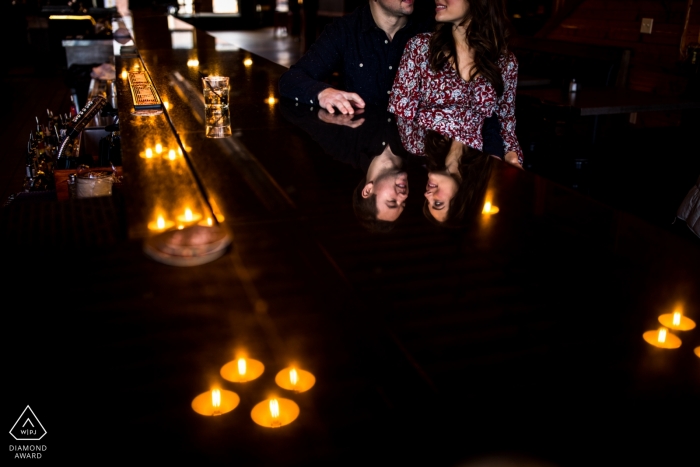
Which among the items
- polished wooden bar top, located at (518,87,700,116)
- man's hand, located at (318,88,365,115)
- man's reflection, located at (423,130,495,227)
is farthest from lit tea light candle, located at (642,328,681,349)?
polished wooden bar top, located at (518,87,700,116)

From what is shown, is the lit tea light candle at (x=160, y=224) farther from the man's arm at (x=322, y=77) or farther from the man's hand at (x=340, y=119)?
the man's arm at (x=322, y=77)

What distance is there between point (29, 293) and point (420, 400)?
1.56 ft

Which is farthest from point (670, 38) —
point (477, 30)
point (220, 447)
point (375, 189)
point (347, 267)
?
point (220, 447)

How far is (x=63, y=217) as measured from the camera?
103 cm

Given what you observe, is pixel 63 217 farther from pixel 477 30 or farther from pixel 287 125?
pixel 477 30

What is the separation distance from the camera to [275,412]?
53 centimetres

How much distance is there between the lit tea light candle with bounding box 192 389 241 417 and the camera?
1.74 ft

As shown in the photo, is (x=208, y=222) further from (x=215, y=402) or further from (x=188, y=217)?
(x=215, y=402)

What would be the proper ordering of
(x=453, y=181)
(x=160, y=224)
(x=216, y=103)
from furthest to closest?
(x=216, y=103)
(x=453, y=181)
(x=160, y=224)

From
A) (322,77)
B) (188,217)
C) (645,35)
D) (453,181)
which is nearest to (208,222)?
(188,217)

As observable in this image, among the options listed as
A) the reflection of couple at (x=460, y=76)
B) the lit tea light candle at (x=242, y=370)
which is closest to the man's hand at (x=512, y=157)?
the reflection of couple at (x=460, y=76)

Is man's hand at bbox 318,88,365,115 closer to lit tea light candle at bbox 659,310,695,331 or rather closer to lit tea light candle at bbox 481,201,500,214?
lit tea light candle at bbox 481,201,500,214

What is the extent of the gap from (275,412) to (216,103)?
4.64 feet

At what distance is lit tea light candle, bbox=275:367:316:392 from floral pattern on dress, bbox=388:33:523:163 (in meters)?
1.84
